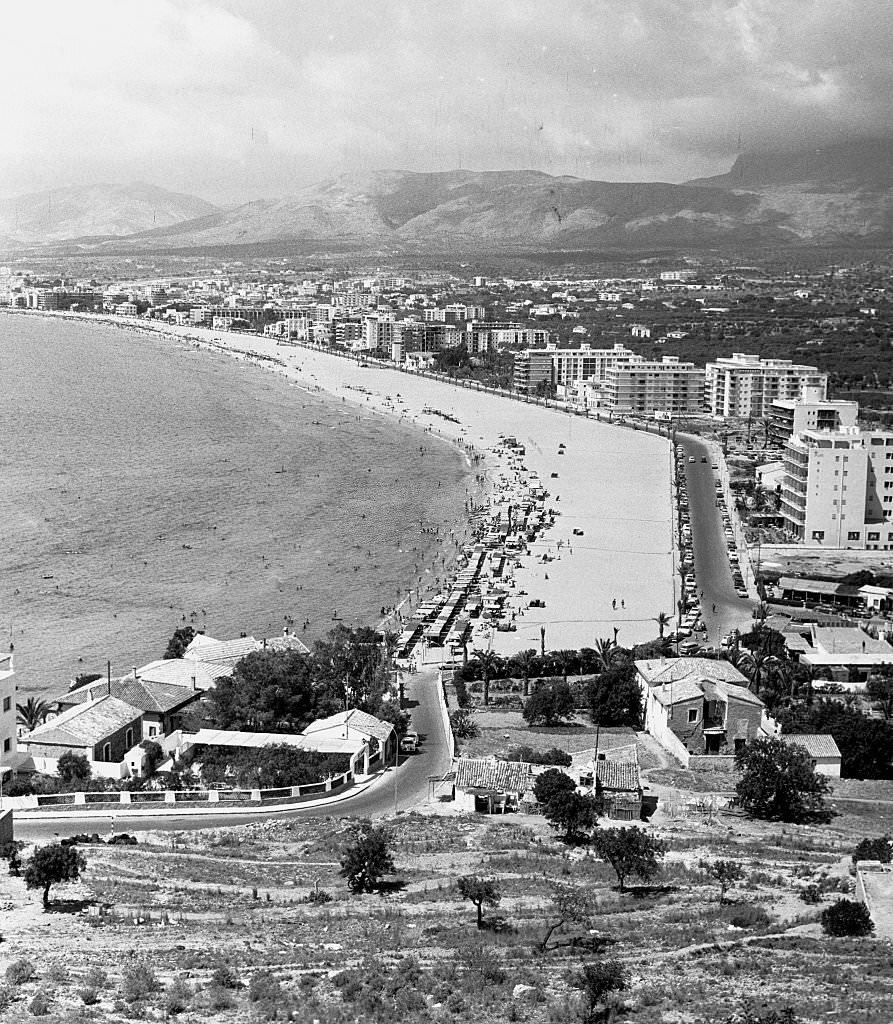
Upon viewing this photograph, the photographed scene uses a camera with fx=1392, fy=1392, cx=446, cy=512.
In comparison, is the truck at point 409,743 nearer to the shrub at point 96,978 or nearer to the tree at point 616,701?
the tree at point 616,701

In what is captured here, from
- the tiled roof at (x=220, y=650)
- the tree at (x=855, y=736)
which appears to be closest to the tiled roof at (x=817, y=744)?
the tree at (x=855, y=736)

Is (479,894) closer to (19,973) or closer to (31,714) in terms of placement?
(19,973)

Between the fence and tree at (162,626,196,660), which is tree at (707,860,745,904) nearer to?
the fence

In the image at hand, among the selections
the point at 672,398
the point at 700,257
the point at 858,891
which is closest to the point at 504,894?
the point at 858,891

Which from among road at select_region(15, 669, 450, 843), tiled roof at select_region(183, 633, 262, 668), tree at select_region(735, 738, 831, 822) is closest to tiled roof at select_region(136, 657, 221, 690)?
tiled roof at select_region(183, 633, 262, 668)

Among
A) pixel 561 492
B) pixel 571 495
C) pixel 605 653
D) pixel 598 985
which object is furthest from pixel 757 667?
pixel 561 492

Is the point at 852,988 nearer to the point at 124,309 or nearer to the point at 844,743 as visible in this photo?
the point at 844,743
